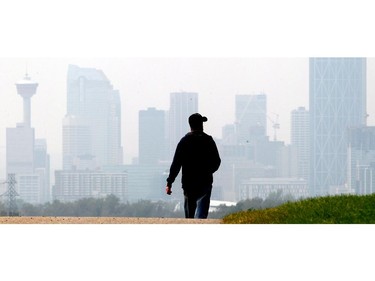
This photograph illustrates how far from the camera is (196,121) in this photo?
70.8ft

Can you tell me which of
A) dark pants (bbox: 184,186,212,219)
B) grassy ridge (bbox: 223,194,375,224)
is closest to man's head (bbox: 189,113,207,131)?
dark pants (bbox: 184,186,212,219)

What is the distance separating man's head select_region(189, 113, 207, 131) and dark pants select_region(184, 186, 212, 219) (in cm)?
110

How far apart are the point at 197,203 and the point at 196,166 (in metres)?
0.66

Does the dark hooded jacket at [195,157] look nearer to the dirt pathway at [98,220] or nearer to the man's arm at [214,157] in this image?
the man's arm at [214,157]

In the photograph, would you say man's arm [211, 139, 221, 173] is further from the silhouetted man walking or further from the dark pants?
the dark pants

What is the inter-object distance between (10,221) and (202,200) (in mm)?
3412

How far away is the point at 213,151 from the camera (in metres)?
21.7

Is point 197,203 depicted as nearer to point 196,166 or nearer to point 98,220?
point 196,166

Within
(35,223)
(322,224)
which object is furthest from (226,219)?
(35,223)

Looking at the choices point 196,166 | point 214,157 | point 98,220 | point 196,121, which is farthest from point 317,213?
point 98,220

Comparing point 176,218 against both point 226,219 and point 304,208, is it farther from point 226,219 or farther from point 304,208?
point 304,208

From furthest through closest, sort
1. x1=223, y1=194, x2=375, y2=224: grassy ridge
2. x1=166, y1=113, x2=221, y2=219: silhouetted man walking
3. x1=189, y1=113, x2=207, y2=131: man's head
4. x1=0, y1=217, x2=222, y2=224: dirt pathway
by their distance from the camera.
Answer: x1=166, y1=113, x2=221, y2=219: silhouetted man walking → x1=189, y1=113, x2=207, y2=131: man's head → x1=0, y1=217, x2=222, y2=224: dirt pathway → x1=223, y1=194, x2=375, y2=224: grassy ridge

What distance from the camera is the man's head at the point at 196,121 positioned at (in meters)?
21.5

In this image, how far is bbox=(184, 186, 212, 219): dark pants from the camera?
21.7 m
